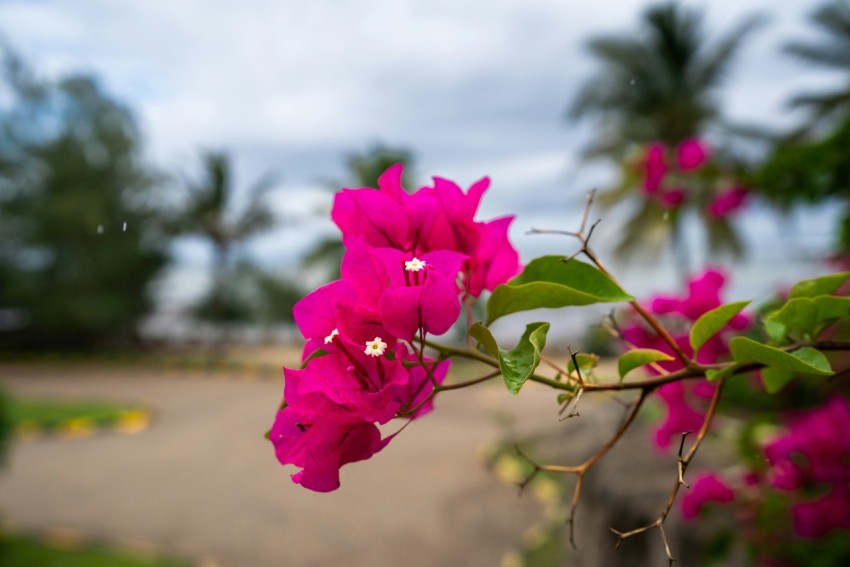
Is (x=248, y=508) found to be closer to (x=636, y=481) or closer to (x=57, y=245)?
(x=636, y=481)

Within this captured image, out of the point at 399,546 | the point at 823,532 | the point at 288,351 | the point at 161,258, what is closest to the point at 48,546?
the point at 399,546

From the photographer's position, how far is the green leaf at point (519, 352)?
0.71 feet

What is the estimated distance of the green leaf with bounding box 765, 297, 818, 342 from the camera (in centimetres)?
29

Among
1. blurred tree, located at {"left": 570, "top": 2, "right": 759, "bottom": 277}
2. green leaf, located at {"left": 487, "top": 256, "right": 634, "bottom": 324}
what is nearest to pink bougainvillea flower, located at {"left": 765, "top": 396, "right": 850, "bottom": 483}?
green leaf, located at {"left": 487, "top": 256, "right": 634, "bottom": 324}

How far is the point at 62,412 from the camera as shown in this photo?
492 cm

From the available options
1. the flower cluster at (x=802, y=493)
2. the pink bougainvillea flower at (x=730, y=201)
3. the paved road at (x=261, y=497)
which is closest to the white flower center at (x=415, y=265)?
the flower cluster at (x=802, y=493)

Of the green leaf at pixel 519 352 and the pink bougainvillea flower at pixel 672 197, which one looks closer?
the green leaf at pixel 519 352

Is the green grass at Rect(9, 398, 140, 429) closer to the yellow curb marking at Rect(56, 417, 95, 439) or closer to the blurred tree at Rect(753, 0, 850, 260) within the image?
the yellow curb marking at Rect(56, 417, 95, 439)

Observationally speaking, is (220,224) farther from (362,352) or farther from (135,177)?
(362,352)

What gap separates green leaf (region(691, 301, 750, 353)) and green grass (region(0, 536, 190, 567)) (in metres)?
2.60

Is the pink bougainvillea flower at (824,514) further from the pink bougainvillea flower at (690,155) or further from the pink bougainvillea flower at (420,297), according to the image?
the pink bougainvillea flower at (420,297)

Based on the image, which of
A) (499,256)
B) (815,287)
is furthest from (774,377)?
(499,256)

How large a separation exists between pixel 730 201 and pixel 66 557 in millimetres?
2684

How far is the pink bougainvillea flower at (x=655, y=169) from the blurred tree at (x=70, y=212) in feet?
25.8
